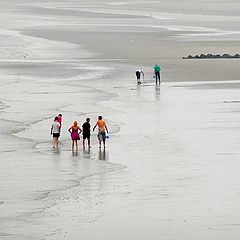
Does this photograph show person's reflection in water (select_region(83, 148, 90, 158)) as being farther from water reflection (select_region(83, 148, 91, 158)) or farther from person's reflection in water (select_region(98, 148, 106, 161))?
person's reflection in water (select_region(98, 148, 106, 161))

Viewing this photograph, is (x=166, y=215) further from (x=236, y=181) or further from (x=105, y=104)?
(x=105, y=104)

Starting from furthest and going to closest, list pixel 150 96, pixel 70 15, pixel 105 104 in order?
pixel 70 15, pixel 150 96, pixel 105 104

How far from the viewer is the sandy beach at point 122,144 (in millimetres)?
20609

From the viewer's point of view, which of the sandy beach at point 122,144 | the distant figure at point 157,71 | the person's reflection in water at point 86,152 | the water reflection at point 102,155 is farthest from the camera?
the distant figure at point 157,71

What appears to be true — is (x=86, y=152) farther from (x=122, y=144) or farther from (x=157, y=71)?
(x=157, y=71)

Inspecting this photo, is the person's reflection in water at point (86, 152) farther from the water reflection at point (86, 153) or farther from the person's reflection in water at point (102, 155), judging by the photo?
the person's reflection in water at point (102, 155)

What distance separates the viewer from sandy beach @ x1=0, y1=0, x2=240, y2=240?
20609mm

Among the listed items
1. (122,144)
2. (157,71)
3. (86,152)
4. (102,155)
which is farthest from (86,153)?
(157,71)

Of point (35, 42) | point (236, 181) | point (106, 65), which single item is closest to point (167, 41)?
point (35, 42)

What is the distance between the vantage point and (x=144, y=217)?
20.8 metres

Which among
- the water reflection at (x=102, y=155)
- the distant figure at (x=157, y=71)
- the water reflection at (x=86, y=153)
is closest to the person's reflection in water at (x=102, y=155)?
the water reflection at (x=102, y=155)

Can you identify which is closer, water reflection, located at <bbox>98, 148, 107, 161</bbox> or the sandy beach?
the sandy beach

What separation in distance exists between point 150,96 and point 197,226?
2398cm

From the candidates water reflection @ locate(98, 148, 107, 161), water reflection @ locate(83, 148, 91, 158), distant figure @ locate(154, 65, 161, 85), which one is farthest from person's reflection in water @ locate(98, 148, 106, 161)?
distant figure @ locate(154, 65, 161, 85)
